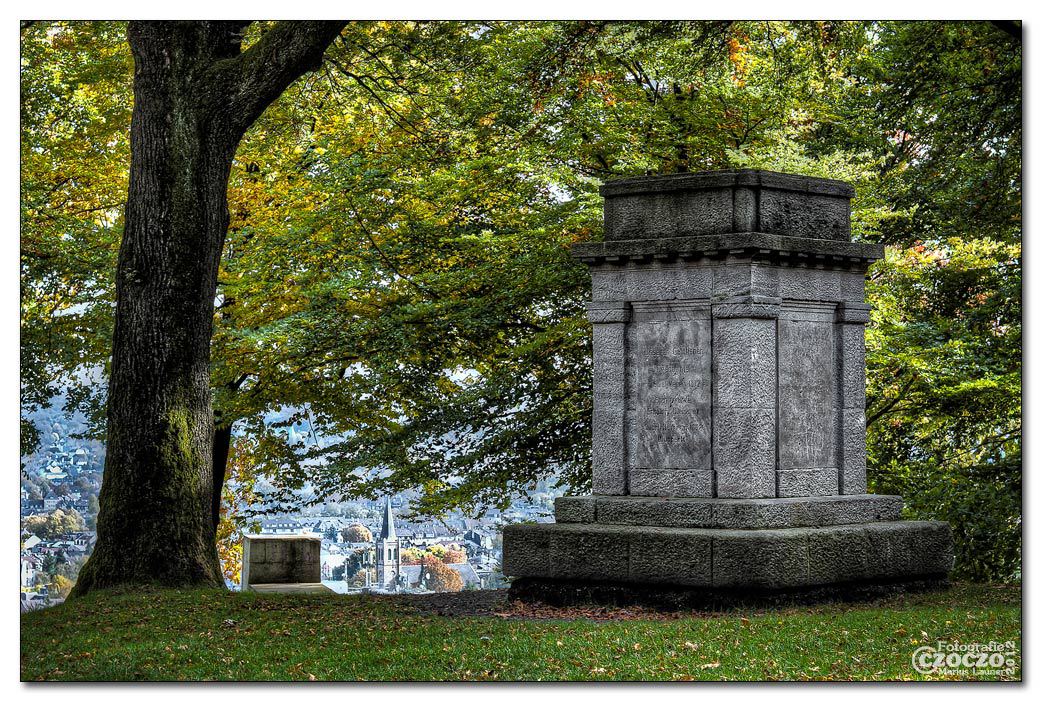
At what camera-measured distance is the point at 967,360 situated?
14.1 metres

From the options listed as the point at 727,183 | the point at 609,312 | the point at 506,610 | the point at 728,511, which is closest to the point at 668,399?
the point at 609,312

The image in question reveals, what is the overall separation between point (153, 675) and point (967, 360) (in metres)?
9.74

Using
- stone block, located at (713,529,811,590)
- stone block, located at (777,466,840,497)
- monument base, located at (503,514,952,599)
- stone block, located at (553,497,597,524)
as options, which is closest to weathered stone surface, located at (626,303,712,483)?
stone block, located at (553,497,597,524)

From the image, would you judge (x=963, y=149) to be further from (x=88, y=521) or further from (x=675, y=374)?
(x=88, y=521)

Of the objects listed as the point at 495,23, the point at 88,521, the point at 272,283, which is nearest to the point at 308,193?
the point at 272,283

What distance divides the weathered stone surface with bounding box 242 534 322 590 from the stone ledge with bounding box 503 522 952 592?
332 centimetres

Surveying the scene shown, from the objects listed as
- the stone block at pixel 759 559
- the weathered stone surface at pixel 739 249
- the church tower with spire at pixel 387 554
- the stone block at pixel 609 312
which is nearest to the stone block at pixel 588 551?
the stone block at pixel 759 559

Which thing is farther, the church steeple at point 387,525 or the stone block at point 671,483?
the church steeple at point 387,525

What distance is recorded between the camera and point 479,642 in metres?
8.48

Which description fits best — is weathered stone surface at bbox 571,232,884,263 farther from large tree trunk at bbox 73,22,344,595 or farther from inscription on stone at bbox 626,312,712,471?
large tree trunk at bbox 73,22,344,595

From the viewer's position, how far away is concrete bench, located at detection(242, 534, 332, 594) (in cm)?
1309

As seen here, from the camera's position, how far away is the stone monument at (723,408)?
389 inches

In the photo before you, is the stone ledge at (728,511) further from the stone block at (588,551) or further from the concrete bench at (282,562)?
the concrete bench at (282,562)

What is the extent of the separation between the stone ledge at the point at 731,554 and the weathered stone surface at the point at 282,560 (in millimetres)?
3324
